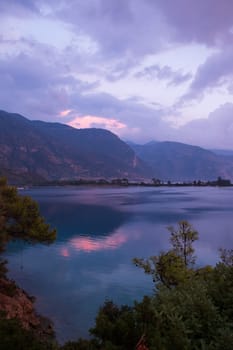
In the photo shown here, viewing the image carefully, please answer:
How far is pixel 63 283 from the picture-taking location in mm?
30953

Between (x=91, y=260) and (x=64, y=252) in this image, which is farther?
(x=64, y=252)

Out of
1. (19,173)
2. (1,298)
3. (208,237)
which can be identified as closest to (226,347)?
(1,298)

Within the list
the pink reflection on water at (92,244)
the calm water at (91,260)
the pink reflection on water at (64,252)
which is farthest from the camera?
the pink reflection on water at (92,244)

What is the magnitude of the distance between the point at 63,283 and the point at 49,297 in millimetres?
4385

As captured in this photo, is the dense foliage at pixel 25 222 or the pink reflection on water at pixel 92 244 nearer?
the dense foliage at pixel 25 222

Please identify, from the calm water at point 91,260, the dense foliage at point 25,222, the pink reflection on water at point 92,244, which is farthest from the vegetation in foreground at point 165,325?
the pink reflection on water at point 92,244

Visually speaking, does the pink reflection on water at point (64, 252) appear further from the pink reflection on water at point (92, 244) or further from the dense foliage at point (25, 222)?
the dense foliage at point (25, 222)

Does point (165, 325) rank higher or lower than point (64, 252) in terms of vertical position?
higher

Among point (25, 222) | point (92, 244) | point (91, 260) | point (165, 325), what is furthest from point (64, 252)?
point (165, 325)

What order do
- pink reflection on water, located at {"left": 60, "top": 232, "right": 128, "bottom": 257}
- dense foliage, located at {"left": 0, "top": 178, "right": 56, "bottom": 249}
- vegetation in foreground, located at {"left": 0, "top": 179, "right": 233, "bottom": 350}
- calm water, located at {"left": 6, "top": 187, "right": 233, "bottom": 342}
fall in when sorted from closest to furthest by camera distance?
vegetation in foreground, located at {"left": 0, "top": 179, "right": 233, "bottom": 350} → calm water, located at {"left": 6, "top": 187, "right": 233, "bottom": 342} → dense foliage, located at {"left": 0, "top": 178, "right": 56, "bottom": 249} → pink reflection on water, located at {"left": 60, "top": 232, "right": 128, "bottom": 257}

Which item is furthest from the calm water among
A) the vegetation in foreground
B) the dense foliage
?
the vegetation in foreground

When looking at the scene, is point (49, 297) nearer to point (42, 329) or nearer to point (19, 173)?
point (42, 329)

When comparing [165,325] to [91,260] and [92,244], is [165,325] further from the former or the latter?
[92,244]

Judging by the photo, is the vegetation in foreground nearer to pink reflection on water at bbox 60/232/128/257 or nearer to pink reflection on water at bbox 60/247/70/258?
pink reflection on water at bbox 60/247/70/258
